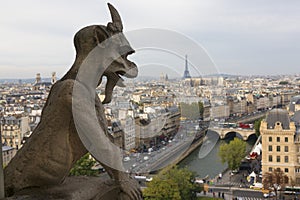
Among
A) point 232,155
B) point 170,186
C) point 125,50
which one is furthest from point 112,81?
point 232,155

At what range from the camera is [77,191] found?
2.00 meters

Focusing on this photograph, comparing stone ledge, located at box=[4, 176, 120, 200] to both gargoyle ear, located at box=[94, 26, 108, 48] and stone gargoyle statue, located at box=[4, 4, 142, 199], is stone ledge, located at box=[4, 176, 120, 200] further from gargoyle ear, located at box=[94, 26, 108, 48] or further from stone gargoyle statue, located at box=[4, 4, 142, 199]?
gargoyle ear, located at box=[94, 26, 108, 48]

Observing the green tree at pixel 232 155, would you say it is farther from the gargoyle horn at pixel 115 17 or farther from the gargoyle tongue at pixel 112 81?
the gargoyle horn at pixel 115 17

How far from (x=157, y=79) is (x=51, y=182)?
900 mm

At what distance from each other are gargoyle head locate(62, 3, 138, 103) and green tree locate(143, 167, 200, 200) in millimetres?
6531

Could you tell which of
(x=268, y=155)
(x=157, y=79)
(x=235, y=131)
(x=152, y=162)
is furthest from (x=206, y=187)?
(x=235, y=131)

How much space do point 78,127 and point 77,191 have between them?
0.33 meters

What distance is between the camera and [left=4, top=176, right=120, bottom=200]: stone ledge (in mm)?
1913

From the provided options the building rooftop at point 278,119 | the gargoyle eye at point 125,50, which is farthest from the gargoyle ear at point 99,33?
the building rooftop at point 278,119

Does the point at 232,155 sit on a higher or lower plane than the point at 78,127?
lower

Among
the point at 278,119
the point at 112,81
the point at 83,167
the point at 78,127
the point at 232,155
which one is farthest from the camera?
the point at 232,155

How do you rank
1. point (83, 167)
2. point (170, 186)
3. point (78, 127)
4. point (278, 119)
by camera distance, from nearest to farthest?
point (78, 127), point (83, 167), point (170, 186), point (278, 119)

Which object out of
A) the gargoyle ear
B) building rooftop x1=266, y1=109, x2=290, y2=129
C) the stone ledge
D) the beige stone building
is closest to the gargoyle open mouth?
the gargoyle ear

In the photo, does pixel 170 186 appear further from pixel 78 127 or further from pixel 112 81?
pixel 78 127
